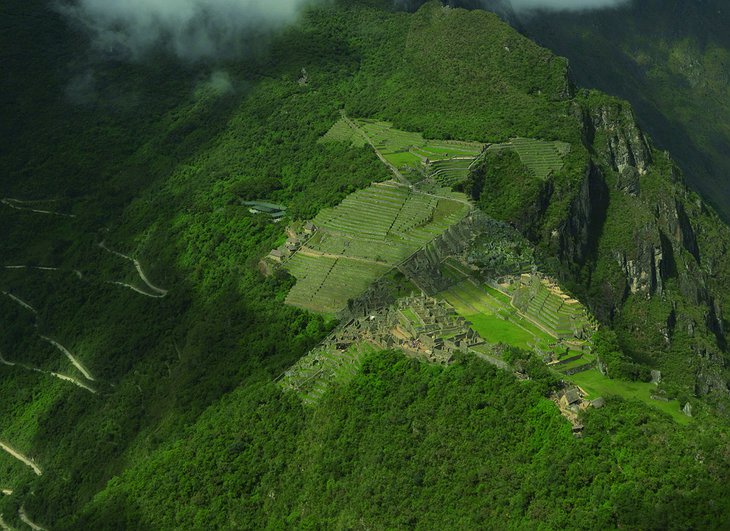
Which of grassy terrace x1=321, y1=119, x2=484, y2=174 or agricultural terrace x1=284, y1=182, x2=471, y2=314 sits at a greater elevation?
agricultural terrace x1=284, y1=182, x2=471, y2=314

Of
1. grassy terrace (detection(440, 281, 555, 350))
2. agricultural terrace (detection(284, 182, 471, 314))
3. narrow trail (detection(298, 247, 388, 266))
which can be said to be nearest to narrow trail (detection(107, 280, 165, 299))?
agricultural terrace (detection(284, 182, 471, 314))

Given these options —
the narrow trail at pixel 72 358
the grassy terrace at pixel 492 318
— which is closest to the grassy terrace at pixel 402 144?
the grassy terrace at pixel 492 318

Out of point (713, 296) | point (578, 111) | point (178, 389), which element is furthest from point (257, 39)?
point (178, 389)

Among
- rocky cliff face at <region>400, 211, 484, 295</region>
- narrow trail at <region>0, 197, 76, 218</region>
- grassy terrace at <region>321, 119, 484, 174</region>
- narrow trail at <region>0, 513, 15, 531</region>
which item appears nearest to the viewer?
rocky cliff face at <region>400, 211, 484, 295</region>

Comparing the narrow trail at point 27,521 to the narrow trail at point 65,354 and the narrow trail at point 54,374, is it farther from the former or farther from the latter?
the narrow trail at point 65,354

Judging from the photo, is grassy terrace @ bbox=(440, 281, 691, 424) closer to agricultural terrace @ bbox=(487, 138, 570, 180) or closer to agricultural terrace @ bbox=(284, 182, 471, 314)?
agricultural terrace @ bbox=(284, 182, 471, 314)

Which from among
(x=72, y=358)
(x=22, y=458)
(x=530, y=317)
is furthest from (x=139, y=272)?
(x=530, y=317)

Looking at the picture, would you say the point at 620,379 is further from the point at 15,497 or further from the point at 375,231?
the point at 15,497
